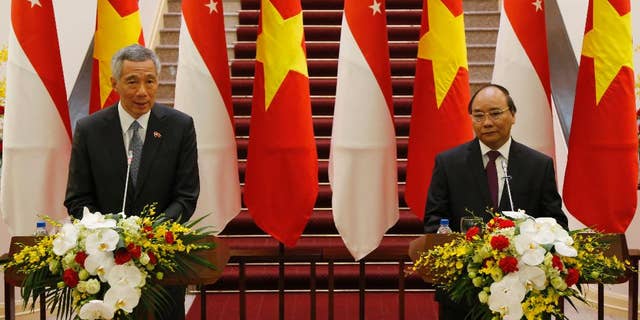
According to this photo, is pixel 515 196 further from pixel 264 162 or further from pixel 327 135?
pixel 327 135

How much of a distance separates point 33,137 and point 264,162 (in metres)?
1.04

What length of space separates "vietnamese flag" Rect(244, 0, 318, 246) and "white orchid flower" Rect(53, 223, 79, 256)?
1503 millimetres

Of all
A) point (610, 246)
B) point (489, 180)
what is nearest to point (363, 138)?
point (489, 180)

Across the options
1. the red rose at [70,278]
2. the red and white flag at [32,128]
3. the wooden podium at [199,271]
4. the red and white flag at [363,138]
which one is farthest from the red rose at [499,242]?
the red and white flag at [32,128]

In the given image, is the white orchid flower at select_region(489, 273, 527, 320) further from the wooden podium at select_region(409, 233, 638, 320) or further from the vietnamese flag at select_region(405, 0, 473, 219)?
the vietnamese flag at select_region(405, 0, 473, 219)

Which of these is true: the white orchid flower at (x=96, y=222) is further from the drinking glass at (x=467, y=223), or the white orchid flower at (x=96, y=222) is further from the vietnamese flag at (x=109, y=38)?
the vietnamese flag at (x=109, y=38)

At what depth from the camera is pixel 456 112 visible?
12.1ft

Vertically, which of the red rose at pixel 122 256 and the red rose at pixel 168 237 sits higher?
the red rose at pixel 168 237

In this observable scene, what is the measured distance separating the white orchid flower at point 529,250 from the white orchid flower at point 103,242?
3.45 feet

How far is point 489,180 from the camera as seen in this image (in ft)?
9.01

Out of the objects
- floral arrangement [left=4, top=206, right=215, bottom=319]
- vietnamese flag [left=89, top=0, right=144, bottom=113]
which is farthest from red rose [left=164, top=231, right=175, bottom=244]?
vietnamese flag [left=89, top=0, right=144, bottom=113]

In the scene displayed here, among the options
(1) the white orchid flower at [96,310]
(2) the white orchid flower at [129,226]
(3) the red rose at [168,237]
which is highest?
(2) the white orchid flower at [129,226]

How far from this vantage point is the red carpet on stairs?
187 inches

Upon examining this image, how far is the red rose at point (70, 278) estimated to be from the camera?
7.02 ft
